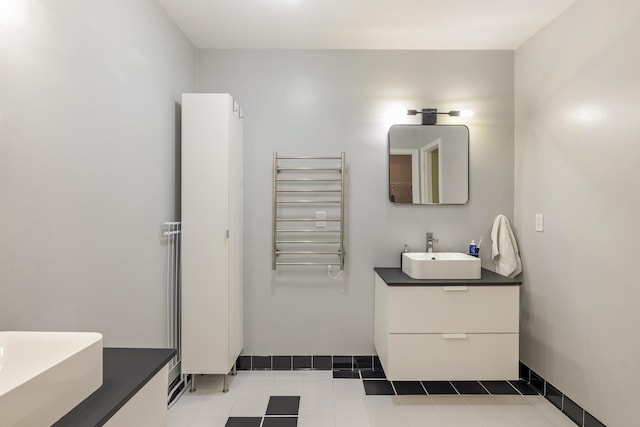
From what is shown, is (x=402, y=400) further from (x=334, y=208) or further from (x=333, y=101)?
(x=333, y=101)

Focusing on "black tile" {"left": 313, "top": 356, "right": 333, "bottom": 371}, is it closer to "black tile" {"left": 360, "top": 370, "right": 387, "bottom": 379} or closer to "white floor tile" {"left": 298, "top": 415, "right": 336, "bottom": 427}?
"black tile" {"left": 360, "top": 370, "right": 387, "bottom": 379}

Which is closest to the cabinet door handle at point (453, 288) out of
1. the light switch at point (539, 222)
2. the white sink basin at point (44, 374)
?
the light switch at point (539, 222)

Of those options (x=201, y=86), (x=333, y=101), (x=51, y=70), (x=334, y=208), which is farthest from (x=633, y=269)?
(x=201, y=86)

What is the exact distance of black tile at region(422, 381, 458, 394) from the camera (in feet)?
7.98

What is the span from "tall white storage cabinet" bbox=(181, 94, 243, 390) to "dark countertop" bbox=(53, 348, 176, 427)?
42.1 inches

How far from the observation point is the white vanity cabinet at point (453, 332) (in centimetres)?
221

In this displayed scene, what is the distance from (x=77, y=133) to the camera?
1.41 meters

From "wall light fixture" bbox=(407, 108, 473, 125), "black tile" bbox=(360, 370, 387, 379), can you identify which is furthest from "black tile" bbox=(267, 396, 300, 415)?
"wall light fixture" bbox=(407, 108, 473, 125)

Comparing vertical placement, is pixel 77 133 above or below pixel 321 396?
above

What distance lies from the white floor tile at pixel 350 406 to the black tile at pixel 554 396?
1210mm

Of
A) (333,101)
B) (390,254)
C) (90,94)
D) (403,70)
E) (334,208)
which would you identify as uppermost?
(403,70)

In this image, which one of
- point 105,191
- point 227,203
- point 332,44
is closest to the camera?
point 105,191

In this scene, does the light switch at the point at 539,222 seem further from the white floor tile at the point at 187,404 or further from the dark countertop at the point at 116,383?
the white floor tile at the point at 187,404

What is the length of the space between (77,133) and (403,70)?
2.24m
